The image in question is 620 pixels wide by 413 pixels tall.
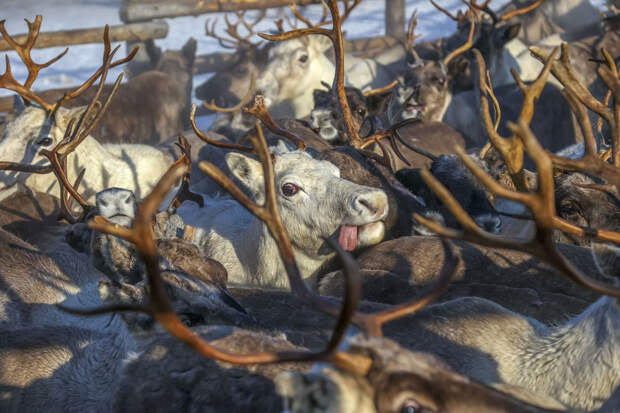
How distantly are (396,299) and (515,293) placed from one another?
490mm

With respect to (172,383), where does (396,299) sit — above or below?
below

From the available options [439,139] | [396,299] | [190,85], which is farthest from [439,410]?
[190,85]

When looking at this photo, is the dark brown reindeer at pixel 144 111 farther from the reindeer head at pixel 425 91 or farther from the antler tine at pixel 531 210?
the antler tine at pixel 531 210

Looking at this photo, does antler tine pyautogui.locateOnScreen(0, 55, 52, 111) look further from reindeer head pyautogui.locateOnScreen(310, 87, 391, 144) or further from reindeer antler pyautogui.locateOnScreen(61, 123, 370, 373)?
reindeer antler pyautogui.locateOnScreen(61, 123, 370, 373)

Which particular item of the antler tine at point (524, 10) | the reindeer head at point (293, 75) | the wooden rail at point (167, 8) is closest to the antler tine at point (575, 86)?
the antler tine at point (524, 10)

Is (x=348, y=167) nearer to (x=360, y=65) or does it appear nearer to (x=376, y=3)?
(x=360, y=65)

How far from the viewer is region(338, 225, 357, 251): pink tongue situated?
3176 millimetres

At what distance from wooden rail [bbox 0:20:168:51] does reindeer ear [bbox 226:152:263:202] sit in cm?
706

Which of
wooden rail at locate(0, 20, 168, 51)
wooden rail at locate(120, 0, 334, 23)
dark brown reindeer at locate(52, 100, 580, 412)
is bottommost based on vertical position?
dark brown reindeer at locate(52, 100, 580, 412)

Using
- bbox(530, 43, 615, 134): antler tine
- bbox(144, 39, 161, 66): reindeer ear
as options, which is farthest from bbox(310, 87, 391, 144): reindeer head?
bbox(144, 39, 161, 66): reindeer ear

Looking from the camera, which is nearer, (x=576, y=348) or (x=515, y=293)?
(x=576, y=348)

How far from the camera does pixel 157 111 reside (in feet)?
27.1

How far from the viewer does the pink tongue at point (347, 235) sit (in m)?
3.18

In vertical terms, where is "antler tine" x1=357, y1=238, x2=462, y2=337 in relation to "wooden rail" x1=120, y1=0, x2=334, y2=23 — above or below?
below
